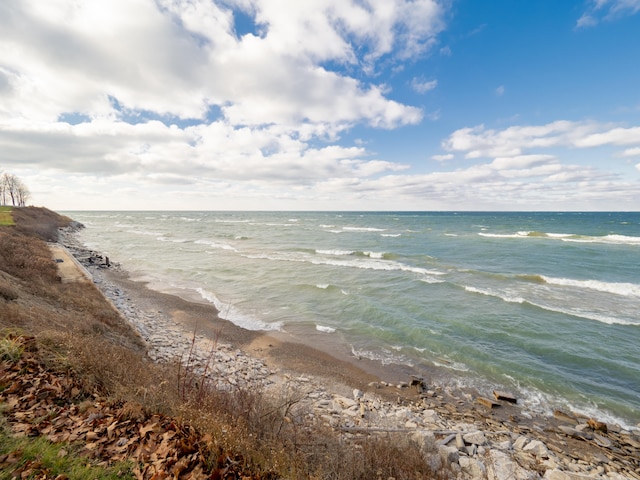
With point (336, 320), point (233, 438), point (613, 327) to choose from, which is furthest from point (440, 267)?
point (233, 438)

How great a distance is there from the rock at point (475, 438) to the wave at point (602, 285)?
866 inches

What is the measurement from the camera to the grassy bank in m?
3.53

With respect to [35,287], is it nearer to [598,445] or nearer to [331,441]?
[331,441]

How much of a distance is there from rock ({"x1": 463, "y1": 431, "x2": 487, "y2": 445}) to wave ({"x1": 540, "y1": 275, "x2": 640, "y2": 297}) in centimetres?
2200

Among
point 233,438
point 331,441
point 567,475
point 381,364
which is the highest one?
point 233,438

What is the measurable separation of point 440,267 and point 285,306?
18.7m

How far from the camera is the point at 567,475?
577 cm

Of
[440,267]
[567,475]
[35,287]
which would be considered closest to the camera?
[567,475]

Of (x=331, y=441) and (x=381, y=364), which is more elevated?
Result: (x=331, y=441)

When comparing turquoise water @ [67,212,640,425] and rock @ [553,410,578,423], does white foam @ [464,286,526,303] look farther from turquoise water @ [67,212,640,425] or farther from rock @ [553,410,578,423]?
rock @ [553,410,578,423]

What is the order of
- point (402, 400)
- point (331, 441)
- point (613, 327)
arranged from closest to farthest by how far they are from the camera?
point (331, 441), point (402, 400), point (613, 327)

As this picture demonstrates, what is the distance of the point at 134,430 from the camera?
4.10 metres

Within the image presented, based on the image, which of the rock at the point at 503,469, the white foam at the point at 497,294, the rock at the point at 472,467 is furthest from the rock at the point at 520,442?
the white foam at the point at 497,294

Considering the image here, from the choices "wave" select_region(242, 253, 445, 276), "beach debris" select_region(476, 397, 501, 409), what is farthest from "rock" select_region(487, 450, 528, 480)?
"wave" select_region(242, 253, 445, 276)
